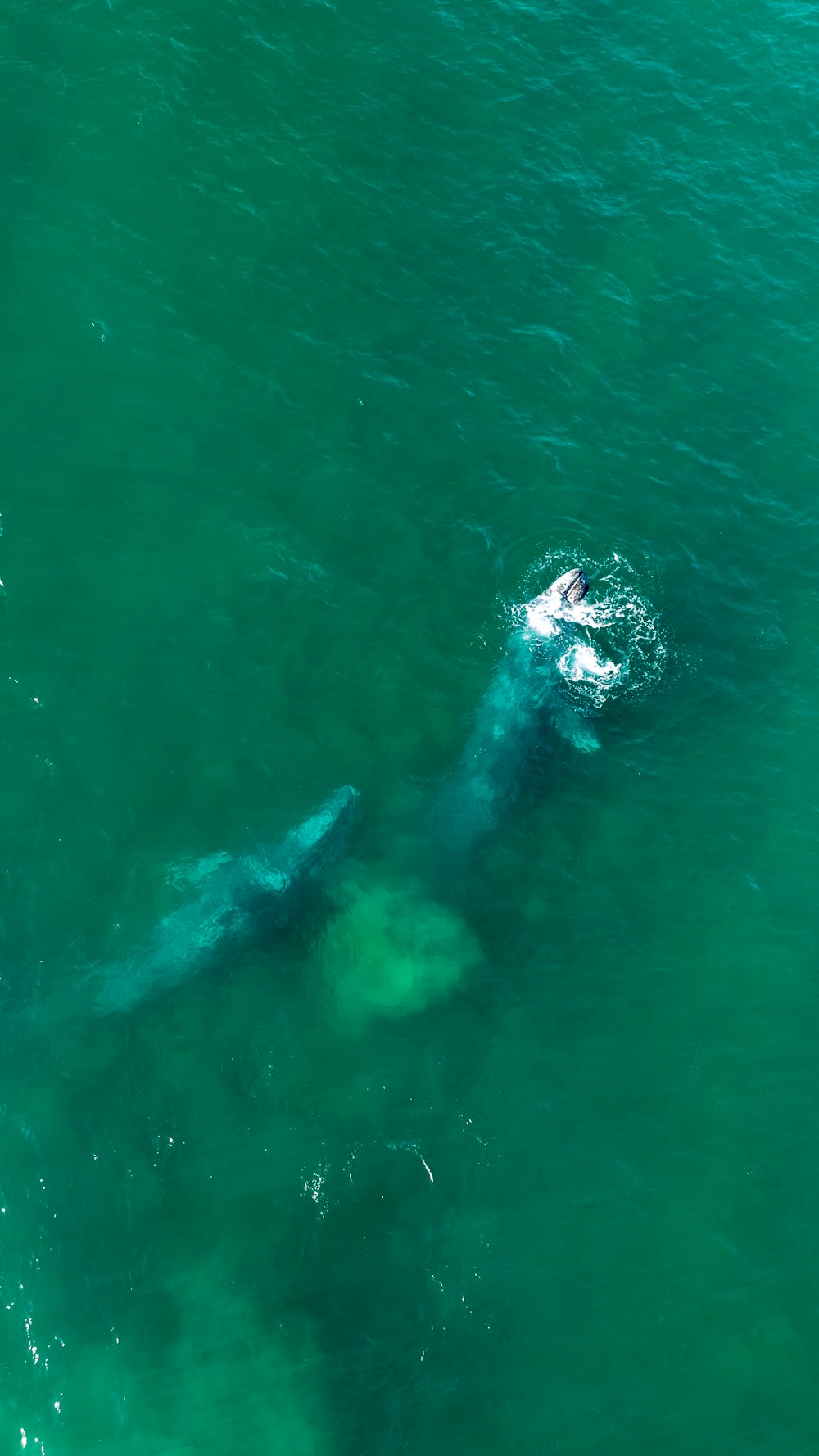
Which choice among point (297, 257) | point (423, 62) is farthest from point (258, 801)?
point (423, 62)

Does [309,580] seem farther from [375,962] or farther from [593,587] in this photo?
[375,962]

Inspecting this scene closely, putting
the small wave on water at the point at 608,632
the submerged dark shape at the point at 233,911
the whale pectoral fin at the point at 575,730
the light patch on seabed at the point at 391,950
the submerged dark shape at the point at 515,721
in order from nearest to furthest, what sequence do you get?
the submerged dark shape at the point at 233,911
the light patch on seabed at the point at 391,950
the submerged dark shape at the point at 515,721
the whale pectoral fin at the point at 575,730
the small wave on water at the point at 608,632

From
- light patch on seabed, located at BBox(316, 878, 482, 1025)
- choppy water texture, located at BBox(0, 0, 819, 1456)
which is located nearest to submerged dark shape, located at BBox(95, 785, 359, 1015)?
choppy water texture, located at BBox(0, 0, 819, 1456)

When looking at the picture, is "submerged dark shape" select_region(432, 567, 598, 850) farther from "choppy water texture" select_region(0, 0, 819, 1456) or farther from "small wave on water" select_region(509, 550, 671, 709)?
"choppy water texture" select_region(0, 0, 819, 1456)

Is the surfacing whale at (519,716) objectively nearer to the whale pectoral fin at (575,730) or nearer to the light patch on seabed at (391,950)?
the whale pectoral fin at (575,730)

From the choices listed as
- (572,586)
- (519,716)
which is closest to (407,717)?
(519,716)

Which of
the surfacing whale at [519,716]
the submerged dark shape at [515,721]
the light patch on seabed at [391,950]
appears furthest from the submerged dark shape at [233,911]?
the surfacing whale at [519,716]
